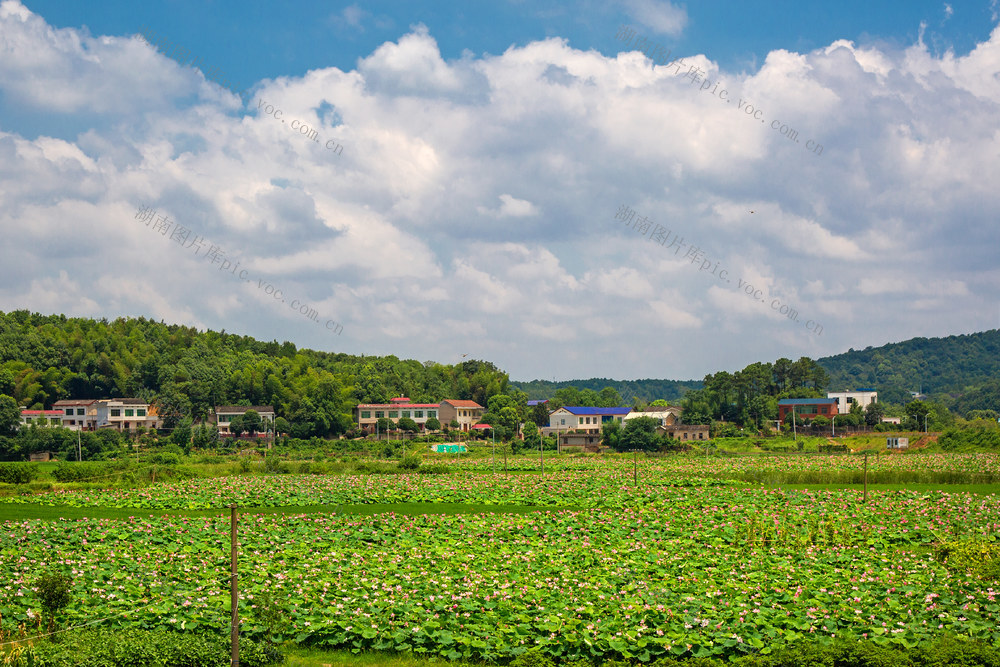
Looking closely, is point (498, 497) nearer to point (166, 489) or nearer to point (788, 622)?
point (166, 489)

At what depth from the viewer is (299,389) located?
93.8 metres

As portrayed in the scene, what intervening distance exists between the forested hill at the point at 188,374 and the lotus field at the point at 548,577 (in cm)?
6335

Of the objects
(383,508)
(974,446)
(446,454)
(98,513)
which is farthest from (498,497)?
(974,446)

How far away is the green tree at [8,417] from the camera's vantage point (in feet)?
228

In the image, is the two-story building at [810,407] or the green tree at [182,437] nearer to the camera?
the green tree at [182,437]

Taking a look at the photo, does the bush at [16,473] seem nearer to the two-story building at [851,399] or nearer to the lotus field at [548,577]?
the lotus field at [548,577]

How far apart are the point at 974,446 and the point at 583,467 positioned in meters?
30.5

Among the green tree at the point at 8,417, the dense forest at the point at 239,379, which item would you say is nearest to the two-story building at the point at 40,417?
the green tree at the point at 8,417

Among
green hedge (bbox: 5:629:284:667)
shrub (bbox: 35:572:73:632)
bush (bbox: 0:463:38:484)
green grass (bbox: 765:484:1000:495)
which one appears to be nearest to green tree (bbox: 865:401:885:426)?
green grass (bbox: 765:484:1000:495)

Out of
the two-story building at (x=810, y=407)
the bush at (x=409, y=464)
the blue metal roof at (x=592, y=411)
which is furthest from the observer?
the two-story building at (x=810, y=407)

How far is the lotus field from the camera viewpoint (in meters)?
12.7

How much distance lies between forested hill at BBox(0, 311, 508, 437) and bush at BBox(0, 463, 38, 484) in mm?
42609

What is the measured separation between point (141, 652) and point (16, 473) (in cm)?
3374

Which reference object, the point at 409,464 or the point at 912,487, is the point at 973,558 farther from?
the point at 409,464
